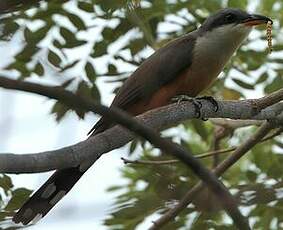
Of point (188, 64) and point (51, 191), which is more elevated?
point (188, 64)

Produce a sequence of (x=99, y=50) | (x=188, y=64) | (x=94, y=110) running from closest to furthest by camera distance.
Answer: (x=94, y=110)
(x=99, y=50)
(x=188, y=64)

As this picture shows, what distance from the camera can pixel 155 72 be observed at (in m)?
4.55

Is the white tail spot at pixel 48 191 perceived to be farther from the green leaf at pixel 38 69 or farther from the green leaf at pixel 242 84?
the green leaf at pixel 242 84

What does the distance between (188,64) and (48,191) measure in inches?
52.6

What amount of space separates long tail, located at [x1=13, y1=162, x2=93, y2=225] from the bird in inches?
2.7

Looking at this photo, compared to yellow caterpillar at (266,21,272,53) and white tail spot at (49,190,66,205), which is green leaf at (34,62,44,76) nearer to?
white tail spot at (49,190,66,205)

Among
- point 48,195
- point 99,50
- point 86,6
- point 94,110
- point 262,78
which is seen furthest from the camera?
point 262,78

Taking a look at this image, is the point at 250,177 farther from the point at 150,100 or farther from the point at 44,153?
the point at 44,153

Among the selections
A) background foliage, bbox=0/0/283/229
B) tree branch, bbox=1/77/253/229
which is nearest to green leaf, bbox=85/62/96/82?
background foliage, bbox=0/0/283/229

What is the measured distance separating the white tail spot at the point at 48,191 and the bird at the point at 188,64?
0.15m

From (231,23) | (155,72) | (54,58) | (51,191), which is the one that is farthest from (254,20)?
(51,191)

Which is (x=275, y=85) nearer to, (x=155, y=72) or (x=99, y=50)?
(x=155, y=72)

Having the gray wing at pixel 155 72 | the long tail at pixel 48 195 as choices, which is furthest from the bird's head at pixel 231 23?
the long tail at pixel 48 195

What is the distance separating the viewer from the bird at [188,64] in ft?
14.7
